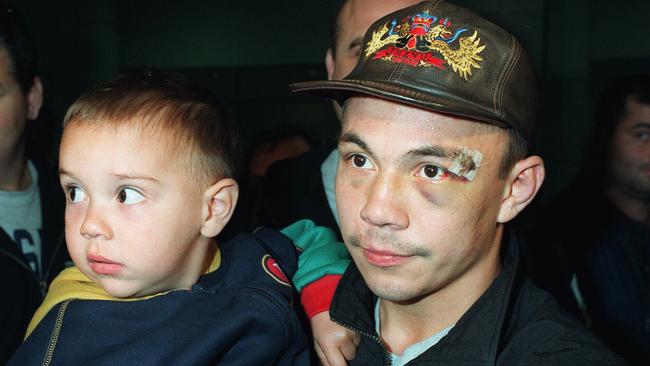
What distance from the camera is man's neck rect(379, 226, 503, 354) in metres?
1.63

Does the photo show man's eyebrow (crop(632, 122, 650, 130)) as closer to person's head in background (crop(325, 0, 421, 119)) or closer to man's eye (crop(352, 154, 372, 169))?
person's head in background (crop(325, 0, 421, 119))

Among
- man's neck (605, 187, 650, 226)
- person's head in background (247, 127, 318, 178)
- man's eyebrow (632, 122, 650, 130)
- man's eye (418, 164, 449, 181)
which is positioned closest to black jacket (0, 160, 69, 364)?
man's eye (418, 164, 449, 181)

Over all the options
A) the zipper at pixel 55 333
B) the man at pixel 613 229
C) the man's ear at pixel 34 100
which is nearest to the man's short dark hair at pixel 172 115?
the zipper at pixel 55 333

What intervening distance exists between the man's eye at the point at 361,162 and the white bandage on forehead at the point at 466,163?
0.21 m

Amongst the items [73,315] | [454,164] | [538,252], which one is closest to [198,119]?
[73,315]

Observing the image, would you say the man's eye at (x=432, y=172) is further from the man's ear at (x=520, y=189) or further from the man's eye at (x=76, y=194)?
the man's eye at (x=76, y=194)

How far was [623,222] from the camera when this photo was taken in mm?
3330

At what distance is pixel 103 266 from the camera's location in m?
1.61

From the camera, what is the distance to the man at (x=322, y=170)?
7.63 feet

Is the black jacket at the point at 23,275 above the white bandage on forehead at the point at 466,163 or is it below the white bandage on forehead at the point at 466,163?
below

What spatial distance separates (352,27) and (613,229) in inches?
76.1

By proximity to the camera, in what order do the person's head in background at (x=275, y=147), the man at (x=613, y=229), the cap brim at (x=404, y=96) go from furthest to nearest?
the person's head in background at (x=275, y=147) → the man at (x=613, y=229) → the cap brim at (x=404, y=96)

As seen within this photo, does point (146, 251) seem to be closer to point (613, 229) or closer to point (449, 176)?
point (449, 176)

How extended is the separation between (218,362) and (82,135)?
0.69 m
